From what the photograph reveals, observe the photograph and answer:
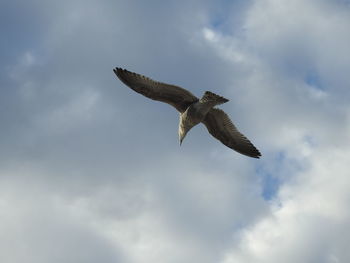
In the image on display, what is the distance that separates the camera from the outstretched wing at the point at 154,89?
3281 cm

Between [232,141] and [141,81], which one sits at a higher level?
[232,141]

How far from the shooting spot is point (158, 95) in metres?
33.4

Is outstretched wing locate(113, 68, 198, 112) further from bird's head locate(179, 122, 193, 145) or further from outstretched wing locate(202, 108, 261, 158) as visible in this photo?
outstretched wing locate(202, 108, 261, 158)

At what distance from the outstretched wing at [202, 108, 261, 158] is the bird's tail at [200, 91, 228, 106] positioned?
7.63 feet

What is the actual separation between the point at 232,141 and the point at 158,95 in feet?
20.2

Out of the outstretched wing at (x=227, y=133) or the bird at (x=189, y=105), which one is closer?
the bird at (x=189, y=105)

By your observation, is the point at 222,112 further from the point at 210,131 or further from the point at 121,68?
the point at 121,68

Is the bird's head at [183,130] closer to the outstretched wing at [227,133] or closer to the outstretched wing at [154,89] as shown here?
the outstretched wing at [227,133]

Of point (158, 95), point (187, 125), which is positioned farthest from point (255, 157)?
point (158, 95)

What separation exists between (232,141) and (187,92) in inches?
211

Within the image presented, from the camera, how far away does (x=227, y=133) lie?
36594 millimetres

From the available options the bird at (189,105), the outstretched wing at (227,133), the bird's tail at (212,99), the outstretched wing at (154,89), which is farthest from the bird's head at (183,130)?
the bird's tail at (212,99)

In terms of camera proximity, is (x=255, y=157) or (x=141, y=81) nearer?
(x=141, y=81)

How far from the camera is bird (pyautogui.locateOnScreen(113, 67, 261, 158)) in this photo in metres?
32.8
